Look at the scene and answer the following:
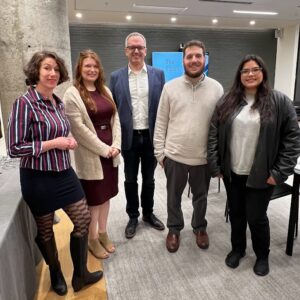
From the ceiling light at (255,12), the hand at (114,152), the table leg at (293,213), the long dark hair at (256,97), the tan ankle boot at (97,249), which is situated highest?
the ceiling light at (255,12)

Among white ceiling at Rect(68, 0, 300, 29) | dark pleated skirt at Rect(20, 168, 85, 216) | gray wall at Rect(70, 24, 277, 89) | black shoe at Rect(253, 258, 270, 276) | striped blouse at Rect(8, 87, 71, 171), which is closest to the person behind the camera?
striped blouse at Rect(8, 87, 71, 171)

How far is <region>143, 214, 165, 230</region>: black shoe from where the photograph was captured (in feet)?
8.76

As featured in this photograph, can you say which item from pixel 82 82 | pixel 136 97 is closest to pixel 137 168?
pixel 136 97

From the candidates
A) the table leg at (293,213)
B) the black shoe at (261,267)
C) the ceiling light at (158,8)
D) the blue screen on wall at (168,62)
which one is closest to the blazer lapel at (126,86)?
the table leg at (293,213)

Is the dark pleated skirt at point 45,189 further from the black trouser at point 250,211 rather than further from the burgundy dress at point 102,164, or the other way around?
the black trouser at point 250,211

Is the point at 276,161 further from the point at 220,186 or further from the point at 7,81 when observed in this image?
the point at 7,81

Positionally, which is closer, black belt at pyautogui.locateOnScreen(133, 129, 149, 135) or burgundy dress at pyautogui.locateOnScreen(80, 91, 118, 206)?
burgundy dress at pyautogui.locateOnScreen(80, 91, 118, 206)

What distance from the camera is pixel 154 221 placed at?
8.91ft

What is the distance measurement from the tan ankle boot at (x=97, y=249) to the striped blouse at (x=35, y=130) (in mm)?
902

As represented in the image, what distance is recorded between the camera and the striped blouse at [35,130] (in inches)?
57.2

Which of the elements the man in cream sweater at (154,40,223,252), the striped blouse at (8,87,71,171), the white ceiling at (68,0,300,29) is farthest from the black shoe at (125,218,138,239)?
the white ceiling at (68,0,300,29)

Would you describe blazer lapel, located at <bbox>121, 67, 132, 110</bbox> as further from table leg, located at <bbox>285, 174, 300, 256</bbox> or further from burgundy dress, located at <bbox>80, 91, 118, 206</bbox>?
table leg, located at <bbox>285, 174, 300, 256</bbox>

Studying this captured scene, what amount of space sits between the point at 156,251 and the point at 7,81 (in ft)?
6.40

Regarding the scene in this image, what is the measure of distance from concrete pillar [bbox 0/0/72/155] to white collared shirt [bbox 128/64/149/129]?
0.91m
